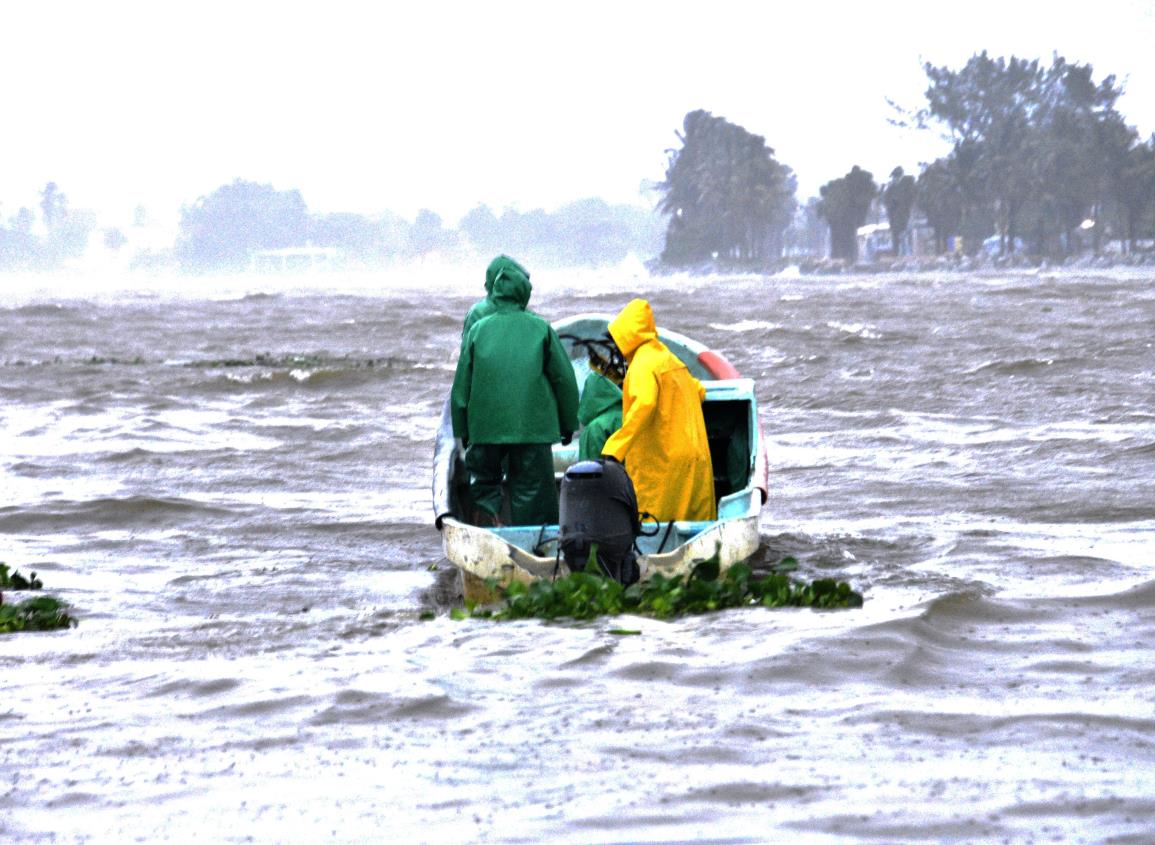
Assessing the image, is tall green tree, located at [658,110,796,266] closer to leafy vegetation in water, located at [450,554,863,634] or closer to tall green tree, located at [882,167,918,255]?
tall green tree, located at [882,167,918,255]

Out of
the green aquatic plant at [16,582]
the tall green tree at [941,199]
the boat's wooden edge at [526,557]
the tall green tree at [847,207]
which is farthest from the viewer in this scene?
the tall green tree at [847,207]

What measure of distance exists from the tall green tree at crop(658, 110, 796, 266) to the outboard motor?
144993 millimetres

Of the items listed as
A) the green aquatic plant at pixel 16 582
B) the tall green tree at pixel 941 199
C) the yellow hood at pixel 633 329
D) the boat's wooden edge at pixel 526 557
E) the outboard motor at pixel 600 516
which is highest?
the tall green tree at pixel 941 199

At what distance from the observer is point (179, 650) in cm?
726

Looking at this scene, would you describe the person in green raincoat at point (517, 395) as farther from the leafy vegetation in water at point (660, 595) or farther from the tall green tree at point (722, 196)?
the tall green tree at point (722, 196)

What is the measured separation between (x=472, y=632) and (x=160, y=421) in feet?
42.9

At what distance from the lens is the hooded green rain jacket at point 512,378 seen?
27.0ft

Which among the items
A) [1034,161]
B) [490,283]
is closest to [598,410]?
[490,283]

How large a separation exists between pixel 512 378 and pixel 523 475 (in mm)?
575

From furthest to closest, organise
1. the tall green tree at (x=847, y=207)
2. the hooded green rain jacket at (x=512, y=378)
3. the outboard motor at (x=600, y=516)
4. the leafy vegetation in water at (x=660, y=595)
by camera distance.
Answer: the tall green tree at (x=847, y=207)
the hooded green rain jacket at (x=512, y=378)
the leafy vegetation in water at (x=660, y=595)
the outboard motor at (x=600, y=516)

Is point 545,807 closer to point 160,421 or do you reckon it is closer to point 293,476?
point 293,476

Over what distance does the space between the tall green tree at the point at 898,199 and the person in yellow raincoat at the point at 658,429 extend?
11765 centimetres

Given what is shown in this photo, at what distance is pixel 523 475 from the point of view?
8531mm

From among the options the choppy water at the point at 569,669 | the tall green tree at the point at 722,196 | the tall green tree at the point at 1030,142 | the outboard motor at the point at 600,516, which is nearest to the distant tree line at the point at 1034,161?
the tall green tree at the point at 1030,142
